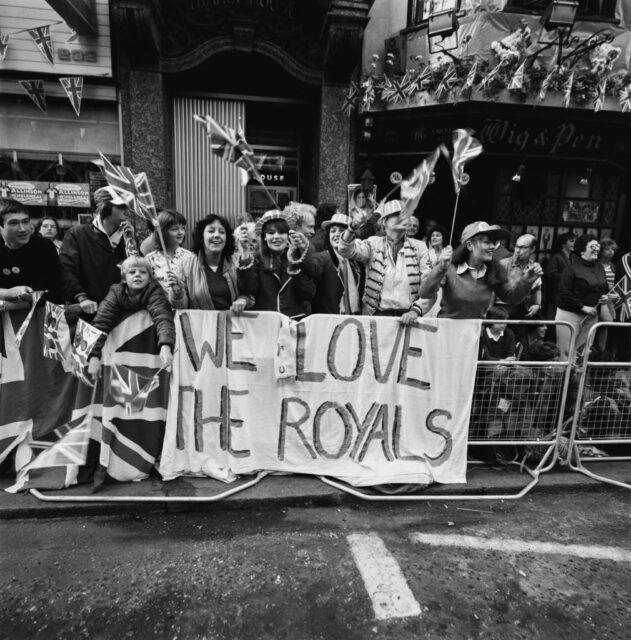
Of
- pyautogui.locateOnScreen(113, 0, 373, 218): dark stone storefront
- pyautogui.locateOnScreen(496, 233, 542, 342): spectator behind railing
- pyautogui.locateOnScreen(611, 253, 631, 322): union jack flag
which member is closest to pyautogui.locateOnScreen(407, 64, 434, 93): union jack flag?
pyautogui.locateOnScreen(113, 0, 373, 218): dark stone storefront

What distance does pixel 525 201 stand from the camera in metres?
9.65

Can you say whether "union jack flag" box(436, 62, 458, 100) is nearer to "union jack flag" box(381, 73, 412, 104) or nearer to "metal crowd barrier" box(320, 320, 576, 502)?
"union jack flag" box(381, 73, 412, 104)

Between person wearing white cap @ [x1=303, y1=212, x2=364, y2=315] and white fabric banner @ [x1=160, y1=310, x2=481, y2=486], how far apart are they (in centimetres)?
32

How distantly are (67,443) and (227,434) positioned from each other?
1.25 metres

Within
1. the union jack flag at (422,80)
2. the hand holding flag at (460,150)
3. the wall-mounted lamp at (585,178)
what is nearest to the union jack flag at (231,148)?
the hand holding flag at (460,150)

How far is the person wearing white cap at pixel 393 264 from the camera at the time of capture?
13.9 ft

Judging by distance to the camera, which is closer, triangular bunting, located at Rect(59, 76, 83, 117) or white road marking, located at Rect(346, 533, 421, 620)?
white road marking, located at Rect(346, 533, 421, 620)

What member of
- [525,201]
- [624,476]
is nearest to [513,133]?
[525,201]

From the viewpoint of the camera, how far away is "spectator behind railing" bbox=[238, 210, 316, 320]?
12.6 ft

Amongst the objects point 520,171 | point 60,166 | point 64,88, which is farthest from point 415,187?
point 60,166

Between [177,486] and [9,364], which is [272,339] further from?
[9,364]

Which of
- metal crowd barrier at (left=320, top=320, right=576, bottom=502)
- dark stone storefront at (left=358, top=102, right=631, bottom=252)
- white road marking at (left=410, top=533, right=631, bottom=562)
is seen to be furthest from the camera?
dark stone storefront at (left=358, top=102, right=631, bottom=252)

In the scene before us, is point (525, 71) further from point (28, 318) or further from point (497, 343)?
point (28, 318)

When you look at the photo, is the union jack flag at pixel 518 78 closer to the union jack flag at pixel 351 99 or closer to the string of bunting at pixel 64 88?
the union jack flag at pixel 351 99
